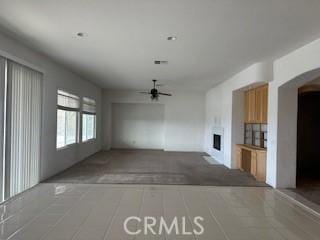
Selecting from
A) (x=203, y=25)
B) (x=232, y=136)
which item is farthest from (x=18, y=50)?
(x=232, y=136)

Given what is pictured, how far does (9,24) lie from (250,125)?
6.05 metres

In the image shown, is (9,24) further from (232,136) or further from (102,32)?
(232,136)

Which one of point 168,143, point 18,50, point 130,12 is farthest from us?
point 168,143

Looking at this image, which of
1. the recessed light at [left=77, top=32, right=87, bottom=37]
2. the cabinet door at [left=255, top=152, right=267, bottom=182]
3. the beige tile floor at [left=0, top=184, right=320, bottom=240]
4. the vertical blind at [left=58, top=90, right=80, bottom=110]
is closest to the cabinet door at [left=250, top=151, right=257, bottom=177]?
the cabinet door at [left=255, top=152, right=267, bottom=182]

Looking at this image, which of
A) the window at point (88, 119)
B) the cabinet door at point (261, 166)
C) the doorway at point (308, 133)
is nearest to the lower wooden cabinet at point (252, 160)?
the cabinet door at point (261, 166)

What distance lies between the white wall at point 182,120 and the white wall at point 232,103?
1.83 meters

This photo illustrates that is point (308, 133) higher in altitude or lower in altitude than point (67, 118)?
lower

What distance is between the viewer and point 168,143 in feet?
37.8

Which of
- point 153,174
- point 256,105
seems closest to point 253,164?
point 256,105

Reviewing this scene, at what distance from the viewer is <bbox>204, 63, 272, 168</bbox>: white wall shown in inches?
220

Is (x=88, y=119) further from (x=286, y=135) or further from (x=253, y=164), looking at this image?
(x=286, y=135)

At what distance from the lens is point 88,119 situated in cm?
962

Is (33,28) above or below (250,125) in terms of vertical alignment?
above

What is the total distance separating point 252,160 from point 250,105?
1.47 metres
